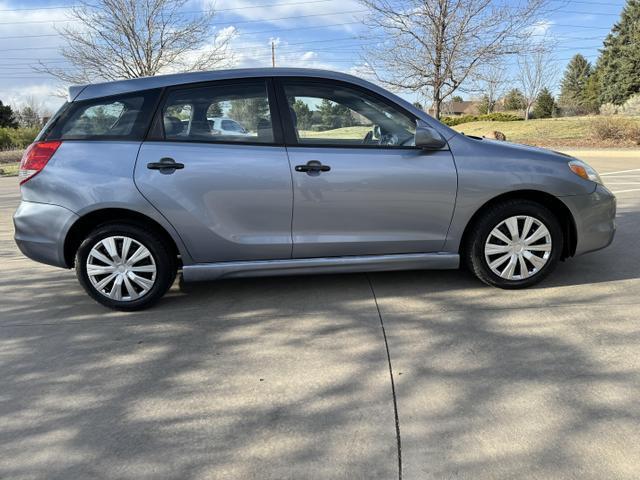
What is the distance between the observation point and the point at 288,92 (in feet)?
13.0

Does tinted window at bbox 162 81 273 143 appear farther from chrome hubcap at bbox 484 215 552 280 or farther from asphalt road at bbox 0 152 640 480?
chrome hubcap at bbox 484 215 552 280

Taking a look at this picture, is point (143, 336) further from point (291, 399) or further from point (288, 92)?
point (288, 92)

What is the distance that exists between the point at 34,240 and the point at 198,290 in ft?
4.36

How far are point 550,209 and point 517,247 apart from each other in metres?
0.46

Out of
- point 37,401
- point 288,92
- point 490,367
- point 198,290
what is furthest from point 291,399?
point 288,92

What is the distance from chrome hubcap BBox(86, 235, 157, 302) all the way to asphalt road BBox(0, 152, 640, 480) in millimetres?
221

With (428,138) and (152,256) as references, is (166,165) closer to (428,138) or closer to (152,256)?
(152,256)

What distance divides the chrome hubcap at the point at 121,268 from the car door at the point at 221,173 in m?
0.36

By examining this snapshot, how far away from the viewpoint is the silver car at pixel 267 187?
382cm

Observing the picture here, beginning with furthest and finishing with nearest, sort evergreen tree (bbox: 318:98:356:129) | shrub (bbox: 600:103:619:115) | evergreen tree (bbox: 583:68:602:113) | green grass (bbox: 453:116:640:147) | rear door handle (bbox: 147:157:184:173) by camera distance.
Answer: evergreen tree (bbox: 583:68:602:113)
shrub (bbox: 600:103:619:115)
green grass (bbox: 453:116:640:147)
evergreen tree (bbox: 318:98:356:129)
rear door handle (bbox: 147:157:184:173)

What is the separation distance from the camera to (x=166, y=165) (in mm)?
3783

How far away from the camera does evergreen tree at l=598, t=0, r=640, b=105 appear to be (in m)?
42.9

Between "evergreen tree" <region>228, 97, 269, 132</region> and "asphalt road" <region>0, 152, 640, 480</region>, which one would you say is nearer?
"asphalt road" <region>0, 152, 640, 480</region>

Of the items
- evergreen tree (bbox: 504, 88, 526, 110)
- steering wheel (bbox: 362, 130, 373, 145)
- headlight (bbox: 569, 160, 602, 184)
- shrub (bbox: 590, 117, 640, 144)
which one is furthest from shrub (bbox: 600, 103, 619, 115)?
steering wheel (bbox: 362, 130, 373, 145)
